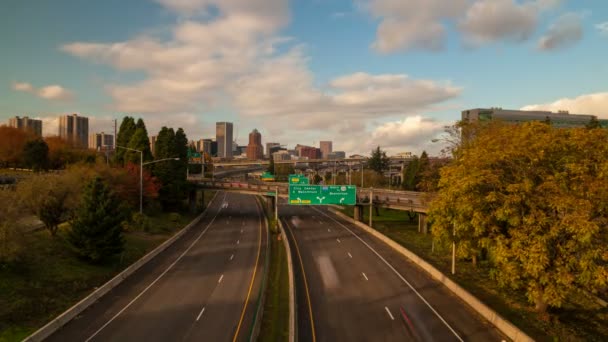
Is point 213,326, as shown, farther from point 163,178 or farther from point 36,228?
point 163,178

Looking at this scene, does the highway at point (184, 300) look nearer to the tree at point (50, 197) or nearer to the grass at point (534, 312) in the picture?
the tree at point (50, 197)

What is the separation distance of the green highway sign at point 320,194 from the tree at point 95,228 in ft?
90.0

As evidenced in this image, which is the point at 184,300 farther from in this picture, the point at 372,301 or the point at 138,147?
the point at 138,147

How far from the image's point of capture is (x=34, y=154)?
7606 centimetres

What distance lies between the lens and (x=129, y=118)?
76.6 meters

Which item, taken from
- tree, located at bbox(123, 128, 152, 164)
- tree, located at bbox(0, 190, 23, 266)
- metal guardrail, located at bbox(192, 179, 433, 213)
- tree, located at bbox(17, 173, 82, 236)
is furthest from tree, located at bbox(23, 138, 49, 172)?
tree, located at bbox(0, 190, 23, 266)

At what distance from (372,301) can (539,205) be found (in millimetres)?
12183

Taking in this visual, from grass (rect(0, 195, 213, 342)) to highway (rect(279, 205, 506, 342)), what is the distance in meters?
14.8

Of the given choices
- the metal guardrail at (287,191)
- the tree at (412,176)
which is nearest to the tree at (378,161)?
the tree at (412,176)

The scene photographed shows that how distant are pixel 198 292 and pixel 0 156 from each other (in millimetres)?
76297

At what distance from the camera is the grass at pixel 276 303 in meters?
22.4

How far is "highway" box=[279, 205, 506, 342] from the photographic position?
22.6 m

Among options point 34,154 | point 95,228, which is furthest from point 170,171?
point 95,228

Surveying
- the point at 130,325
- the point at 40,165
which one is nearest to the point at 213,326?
the point at 130,325
